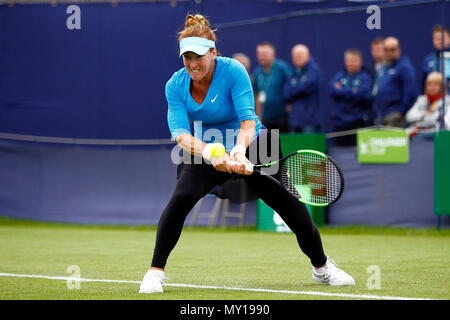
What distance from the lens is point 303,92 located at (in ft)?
40.4

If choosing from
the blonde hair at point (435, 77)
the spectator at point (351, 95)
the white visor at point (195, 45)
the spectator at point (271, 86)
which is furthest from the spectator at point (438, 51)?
the white visor at point (195, 45)

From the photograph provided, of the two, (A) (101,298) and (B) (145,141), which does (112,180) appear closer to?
(B) (145,141)

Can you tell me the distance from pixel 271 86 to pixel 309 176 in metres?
6.92

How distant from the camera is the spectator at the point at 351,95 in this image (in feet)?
39.4

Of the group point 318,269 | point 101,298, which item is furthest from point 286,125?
point 101,298

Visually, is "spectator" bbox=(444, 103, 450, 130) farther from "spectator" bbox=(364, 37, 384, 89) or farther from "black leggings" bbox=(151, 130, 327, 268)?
"black leggings" bbox=(151, 130, 327, 268)

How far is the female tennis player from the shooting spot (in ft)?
18.6

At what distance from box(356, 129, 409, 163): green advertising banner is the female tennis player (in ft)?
19.1

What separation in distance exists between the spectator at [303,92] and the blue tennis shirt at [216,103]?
6.46 m

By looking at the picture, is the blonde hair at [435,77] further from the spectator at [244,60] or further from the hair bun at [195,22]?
the hair bun at [195,22]

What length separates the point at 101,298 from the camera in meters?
5.48

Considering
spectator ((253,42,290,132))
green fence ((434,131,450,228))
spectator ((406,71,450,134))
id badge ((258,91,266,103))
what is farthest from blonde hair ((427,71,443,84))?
id badge ((258,91,266,103))

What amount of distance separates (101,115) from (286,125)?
346cm

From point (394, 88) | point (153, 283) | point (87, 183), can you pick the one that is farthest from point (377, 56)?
point (153, 283)
